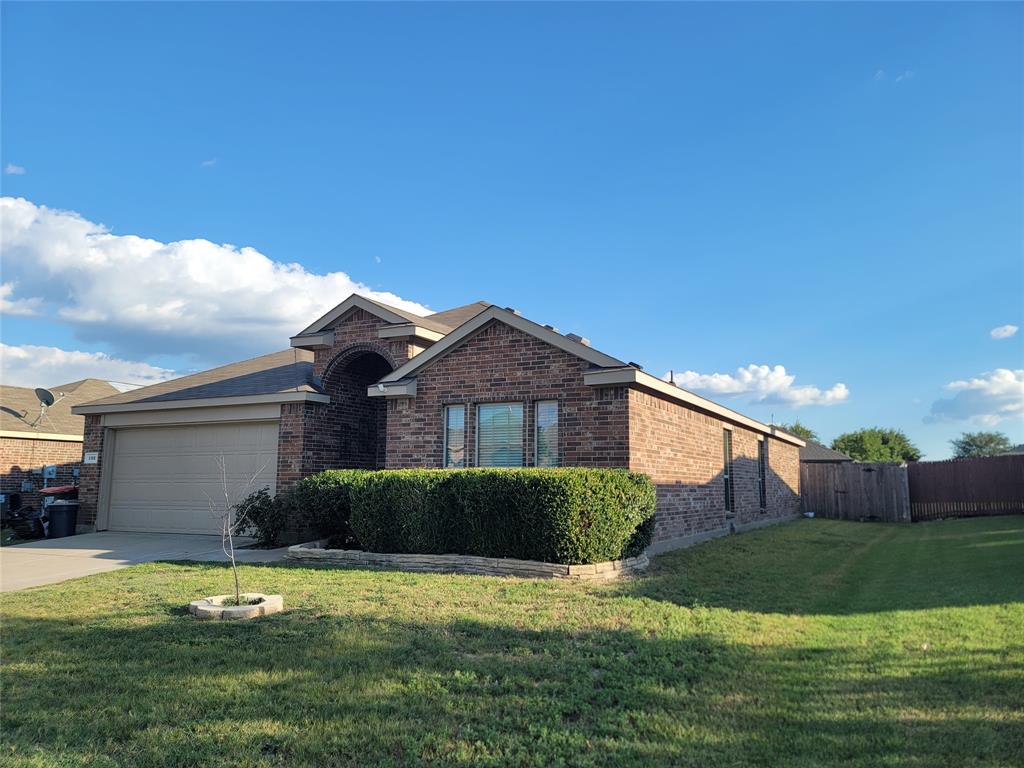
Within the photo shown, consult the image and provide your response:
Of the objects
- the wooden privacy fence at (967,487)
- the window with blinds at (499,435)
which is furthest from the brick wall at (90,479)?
the wooden privacy fence at (967,487)

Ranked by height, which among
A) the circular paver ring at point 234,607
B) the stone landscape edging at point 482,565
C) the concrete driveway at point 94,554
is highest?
the stone landscape edging at point 482,565

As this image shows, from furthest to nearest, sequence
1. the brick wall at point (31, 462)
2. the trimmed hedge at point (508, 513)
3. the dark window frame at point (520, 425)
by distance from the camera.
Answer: the brick wall at point (31, 462), the dark window frame at point (520, 425), the trimmed hedge at point (508, 513)

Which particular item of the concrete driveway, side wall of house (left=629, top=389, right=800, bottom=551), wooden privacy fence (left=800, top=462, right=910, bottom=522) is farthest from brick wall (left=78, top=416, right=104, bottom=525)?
wooden privacy fence (left=800, top=462, right=910, bottom=522)

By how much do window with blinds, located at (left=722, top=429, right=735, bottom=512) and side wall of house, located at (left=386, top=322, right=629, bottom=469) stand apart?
6158 millimetres

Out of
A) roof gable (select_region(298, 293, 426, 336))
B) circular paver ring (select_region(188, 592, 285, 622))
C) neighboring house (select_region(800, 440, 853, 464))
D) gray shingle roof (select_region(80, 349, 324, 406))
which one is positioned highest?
roof gable (select_region(298, 293, 426, 336))

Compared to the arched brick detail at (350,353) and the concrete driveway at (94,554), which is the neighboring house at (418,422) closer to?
the arched brick detail at (350,353)

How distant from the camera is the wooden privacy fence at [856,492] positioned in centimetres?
2367

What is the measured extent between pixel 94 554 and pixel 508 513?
8369mm

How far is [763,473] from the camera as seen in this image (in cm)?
1945

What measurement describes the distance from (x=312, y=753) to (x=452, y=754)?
0.77 meters

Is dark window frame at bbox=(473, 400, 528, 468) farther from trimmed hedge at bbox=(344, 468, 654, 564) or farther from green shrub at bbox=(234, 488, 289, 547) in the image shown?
green shrub at bbox=(234, 488, 289, 547)

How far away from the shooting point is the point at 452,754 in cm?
359

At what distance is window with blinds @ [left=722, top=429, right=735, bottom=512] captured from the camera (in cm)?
1593

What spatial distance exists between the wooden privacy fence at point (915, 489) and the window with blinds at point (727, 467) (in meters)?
10.3
